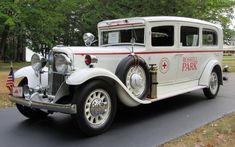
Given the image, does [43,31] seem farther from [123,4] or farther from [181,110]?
[181,110]

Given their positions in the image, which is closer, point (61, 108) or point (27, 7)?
point (61, 108)

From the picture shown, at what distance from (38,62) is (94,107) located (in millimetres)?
1535

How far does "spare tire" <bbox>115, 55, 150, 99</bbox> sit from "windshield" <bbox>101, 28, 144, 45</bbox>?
→ 62 cm

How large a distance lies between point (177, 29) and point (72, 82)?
10.8 feet

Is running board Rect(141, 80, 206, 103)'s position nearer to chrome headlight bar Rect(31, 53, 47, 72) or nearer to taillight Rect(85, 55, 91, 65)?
taillight Rect(85, 55, 91, 65)

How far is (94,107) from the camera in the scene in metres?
5.34

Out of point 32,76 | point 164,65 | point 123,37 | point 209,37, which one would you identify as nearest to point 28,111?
point 32,76

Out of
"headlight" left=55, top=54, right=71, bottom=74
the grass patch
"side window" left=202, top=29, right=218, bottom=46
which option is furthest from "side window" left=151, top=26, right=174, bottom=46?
"headlight" left=55, top=54, right=71, bottom=74

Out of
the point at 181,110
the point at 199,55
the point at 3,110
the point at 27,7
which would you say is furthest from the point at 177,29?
the point at 27,7

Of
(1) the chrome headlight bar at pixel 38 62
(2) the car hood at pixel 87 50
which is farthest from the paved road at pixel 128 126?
(2) the car hood at pixel 87 50

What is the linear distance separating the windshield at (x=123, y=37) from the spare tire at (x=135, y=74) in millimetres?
624

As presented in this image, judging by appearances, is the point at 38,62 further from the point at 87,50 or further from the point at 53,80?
the point at 87,50

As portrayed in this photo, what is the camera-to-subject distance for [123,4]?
798 inches

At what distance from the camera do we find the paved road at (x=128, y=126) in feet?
16.4
